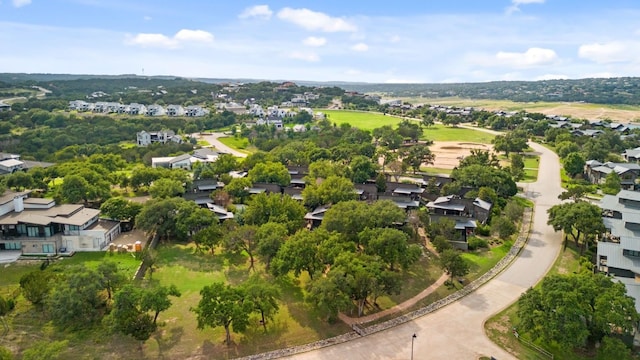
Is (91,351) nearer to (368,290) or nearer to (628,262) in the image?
(368,290)

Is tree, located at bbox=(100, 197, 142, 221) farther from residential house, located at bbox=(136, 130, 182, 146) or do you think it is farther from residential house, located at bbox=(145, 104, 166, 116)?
residential house, located at bbox=(145, 104, 166, 116)

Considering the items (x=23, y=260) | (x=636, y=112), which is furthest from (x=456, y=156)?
(x=636, y=112)

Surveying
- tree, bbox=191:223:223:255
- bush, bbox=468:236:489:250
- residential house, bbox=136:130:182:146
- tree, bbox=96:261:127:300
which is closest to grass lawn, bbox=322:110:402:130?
residential house, bbox=136:130:182:146

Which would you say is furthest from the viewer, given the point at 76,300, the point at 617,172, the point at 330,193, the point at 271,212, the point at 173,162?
the point at 173,162

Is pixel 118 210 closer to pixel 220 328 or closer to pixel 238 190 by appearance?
pixel 238 190

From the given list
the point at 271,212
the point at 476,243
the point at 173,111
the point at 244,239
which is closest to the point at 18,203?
the point at 244,239

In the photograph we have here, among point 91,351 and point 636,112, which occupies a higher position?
point 636,112
